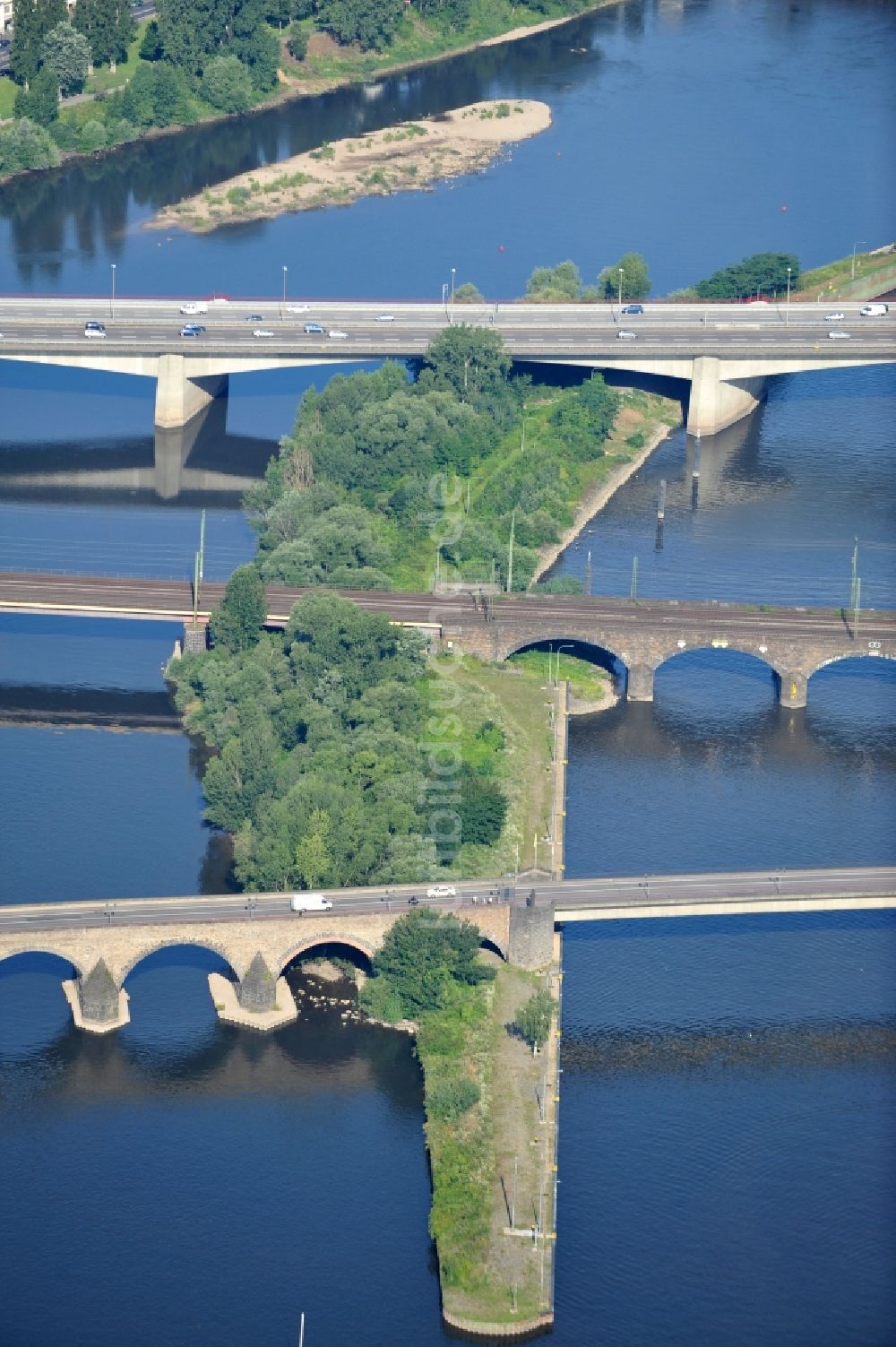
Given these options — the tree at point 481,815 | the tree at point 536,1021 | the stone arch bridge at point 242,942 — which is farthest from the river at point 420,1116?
the tree at point 481,815

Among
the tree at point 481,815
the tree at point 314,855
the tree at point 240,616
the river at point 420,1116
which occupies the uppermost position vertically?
the tree at point 240,616

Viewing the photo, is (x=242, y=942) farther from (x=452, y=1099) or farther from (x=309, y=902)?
(x=452, y=1099)

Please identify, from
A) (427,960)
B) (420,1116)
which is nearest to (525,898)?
(427,960)

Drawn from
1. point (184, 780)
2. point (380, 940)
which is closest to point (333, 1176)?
point (380, 940)

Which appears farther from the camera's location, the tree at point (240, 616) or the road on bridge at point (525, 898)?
the tree at point (240, 616)

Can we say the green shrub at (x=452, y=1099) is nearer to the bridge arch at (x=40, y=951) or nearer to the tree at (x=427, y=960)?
the tree at (x=427, y=960)

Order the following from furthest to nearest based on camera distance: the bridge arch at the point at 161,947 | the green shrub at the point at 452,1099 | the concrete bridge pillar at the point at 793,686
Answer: the concrete bridge pillar at the point at 793,686
the bridge arch at the point at 161,947
the green shrub at the point at 452,1099

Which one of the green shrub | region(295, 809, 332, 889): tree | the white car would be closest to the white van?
region(295, 809, 332, 889): tree

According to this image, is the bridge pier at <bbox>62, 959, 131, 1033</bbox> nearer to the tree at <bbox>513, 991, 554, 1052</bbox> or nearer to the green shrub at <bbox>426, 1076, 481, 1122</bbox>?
the green shrub at <bbox>426, 1076, 481, 1122</bbox>
